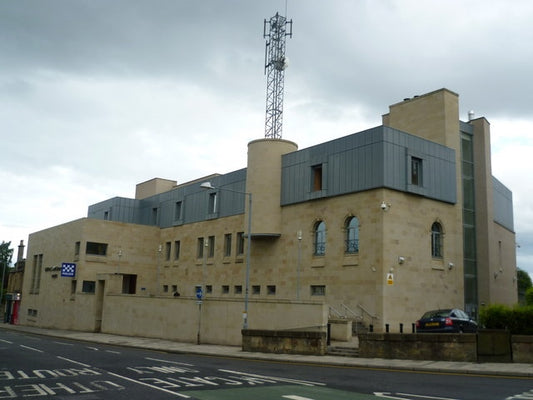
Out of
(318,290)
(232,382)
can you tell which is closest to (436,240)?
(318,290)

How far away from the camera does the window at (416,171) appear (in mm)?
33938

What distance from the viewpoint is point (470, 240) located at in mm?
37125

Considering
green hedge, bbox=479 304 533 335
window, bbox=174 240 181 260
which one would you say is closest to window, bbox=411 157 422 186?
green hedge, bbox=479 304 533 335

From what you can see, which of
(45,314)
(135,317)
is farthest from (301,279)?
(45,314)

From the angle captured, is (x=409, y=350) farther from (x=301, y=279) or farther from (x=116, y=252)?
(x=116, y=252)

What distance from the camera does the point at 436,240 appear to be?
34625 mm

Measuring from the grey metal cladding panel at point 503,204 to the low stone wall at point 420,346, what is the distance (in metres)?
23.6

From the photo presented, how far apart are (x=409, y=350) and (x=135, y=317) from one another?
2384cm

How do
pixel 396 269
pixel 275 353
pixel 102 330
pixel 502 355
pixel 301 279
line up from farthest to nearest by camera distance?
pixel 102 330, pixel 301 279, pixel 396 269, pixel 275 353, pixel 502 355

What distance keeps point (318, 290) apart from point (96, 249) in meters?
24.6

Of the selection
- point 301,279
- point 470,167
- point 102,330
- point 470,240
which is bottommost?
point 102,330

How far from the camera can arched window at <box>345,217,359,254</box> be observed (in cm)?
3297

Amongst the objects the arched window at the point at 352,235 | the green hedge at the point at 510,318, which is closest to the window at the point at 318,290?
the arched window at the point at 352,235

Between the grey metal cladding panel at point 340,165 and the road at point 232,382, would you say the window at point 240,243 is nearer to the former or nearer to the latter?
the grey metal cladding panel at point 340,165
